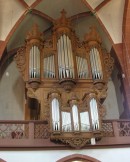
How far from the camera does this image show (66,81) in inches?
433

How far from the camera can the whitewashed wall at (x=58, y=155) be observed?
9.45 m

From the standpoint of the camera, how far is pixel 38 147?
9648 millimetres

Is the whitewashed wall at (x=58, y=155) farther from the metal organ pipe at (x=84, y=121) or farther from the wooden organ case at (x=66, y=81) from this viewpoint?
the metal organ pipe at (x=84, y=121)

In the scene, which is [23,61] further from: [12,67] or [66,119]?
[66,119]

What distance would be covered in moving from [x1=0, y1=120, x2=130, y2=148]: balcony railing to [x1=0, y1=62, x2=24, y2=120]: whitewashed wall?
204 centimetres

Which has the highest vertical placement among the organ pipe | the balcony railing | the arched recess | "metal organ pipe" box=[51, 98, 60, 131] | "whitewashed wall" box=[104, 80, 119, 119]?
the organ pipe

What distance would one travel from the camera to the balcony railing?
31.6 ft

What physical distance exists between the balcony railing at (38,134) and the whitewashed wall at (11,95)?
2.04 m

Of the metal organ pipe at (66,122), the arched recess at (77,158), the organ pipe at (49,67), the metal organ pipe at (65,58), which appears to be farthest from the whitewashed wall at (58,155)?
the organ pipe at (49,67)

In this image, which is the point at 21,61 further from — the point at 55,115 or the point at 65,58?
the point at 55,115

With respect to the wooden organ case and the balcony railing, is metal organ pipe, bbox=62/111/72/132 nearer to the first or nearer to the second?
the wooden organ case

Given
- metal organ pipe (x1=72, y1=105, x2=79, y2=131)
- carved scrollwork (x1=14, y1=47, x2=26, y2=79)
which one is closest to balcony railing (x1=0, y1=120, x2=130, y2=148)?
metal organ pipe (x1=72, y1=105, x2=79, y2=131)

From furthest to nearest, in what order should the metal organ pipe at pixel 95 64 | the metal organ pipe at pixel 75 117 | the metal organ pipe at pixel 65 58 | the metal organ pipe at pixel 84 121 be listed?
the metal organ pipe at pixel 95 64 → the metal organ pipe at pixel 65 58 → the metal organ pipe at pixel 84 121 → the metal organ pipe at pixel 75 117

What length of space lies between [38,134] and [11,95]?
11.3 feet
